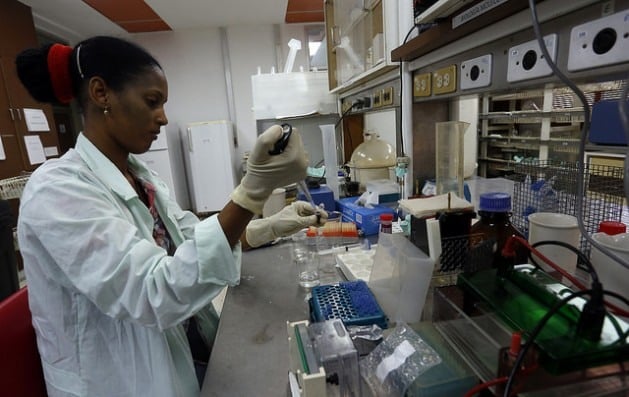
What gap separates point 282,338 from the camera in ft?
2.79

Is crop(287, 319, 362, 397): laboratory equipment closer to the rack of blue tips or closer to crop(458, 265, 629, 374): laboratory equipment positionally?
the rack of blue tips

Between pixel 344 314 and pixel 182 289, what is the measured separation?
371 millimetres

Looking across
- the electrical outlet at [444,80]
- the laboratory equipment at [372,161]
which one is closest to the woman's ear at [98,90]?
the electrical outlet at [444,80]

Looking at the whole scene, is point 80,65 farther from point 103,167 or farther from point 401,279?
point 401,279

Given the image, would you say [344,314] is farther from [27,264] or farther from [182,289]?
[27,264]

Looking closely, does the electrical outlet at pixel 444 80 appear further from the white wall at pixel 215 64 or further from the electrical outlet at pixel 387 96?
the white wall at pixel 215 64

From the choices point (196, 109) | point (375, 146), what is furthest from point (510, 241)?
point (196, 109)

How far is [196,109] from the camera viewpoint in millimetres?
4562

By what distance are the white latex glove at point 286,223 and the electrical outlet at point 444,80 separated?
24.3 inches

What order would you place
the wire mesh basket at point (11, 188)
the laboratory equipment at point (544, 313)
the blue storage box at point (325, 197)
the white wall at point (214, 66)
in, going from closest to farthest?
the laboratory equipment at point (544, 313), the blue storage box at point (325, 197), the wire mesh basket at point (11, 188), the white wall at point (214, 66)

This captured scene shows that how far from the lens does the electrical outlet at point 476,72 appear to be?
36.2 inches

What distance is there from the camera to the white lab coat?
59 cm

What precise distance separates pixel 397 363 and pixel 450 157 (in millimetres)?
949

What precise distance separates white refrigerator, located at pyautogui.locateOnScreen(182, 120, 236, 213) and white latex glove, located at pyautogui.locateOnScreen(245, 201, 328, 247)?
292cm
